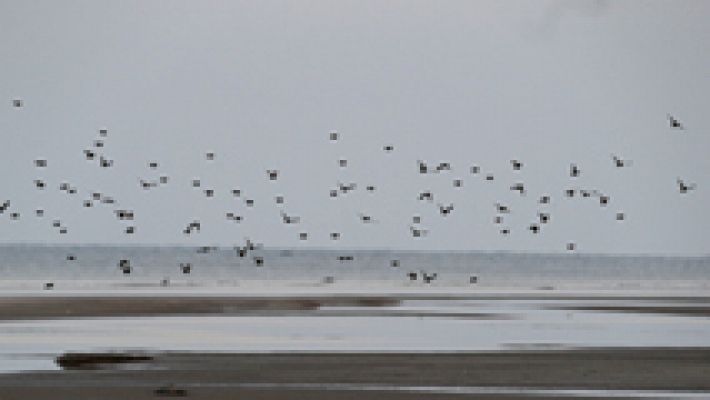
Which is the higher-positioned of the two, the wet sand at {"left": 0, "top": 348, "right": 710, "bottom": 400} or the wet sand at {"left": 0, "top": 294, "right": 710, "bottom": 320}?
the wet sand at {"left": 0, "top": 294, "right": 710, "bottom": 320}

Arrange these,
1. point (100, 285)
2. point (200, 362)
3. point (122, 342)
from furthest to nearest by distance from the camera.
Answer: point (100, 285) → point (122, 342) → point (200, 362)

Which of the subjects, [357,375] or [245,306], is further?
[245,306]

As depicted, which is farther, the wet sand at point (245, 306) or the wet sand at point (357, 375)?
the wet sand at point (245, 306)

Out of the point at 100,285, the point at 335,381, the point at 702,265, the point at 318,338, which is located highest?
the point at 702,265

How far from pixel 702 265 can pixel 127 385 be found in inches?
4223

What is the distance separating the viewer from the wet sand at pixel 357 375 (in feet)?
75.8

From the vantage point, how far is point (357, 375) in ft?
83.1

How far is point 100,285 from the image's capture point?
6294 centimetres

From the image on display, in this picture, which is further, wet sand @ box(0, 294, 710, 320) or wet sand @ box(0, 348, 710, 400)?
wet sand @ box(0, 294, 710, 320)

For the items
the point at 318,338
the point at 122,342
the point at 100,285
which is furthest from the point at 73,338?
the point at 100,285

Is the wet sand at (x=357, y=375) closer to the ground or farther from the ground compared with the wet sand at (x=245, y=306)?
closer to the ground

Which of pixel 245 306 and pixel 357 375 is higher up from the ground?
pixel 245 306

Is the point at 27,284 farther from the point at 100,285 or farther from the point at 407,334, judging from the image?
the point at 407,334

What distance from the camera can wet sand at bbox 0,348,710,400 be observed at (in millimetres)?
23109
